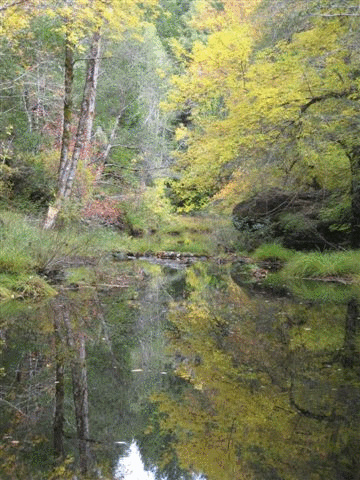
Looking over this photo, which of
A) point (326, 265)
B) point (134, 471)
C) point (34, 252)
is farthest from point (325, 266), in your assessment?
point (134, 471)

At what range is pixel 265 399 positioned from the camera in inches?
174

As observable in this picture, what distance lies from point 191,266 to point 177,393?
45.5 ft

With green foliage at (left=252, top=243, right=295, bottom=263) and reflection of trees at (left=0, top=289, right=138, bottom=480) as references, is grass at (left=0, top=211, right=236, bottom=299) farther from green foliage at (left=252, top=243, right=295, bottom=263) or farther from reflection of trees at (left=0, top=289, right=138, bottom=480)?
green foliage at (left=252, top=243, right=295, bottom=263)

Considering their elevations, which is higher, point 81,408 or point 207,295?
point 81,408

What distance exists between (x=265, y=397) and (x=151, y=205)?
1766cm

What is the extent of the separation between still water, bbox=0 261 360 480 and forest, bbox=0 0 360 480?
23 millimetres

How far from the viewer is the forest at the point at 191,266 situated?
3.71 metres

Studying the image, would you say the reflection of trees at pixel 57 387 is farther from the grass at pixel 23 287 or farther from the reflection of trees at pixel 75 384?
the grass at pixel 23 287

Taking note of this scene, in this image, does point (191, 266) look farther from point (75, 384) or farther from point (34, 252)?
point (75, 384)

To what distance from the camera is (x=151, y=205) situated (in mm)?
21781

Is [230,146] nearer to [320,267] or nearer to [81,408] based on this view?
[320,267]

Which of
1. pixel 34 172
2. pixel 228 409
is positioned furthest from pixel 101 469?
pixel 34 172

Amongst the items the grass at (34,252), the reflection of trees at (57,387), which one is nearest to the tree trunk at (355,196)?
the grass at (34,252)

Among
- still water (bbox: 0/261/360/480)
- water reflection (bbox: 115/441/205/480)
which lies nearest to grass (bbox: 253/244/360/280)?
still water (bbox: 0/261/360/480)
